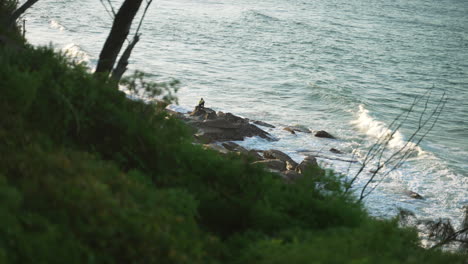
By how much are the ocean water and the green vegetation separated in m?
3.17

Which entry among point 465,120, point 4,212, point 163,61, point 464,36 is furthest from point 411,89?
point 4,212

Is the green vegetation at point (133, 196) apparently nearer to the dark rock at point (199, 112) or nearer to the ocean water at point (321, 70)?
the ocean water at point (321, 70)

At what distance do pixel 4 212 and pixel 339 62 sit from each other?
95.0ft

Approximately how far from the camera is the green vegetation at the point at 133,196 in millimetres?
3658

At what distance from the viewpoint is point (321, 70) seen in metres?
29.0

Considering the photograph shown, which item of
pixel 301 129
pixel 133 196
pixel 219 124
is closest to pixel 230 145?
pixel 219 124

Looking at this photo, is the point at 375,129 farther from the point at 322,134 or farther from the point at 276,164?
the point at 276,164

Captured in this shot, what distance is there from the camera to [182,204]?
4777 mm

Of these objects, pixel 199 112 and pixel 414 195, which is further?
pixel 199 112

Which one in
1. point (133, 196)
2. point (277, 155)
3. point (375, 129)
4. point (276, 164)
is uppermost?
point (133, 196)

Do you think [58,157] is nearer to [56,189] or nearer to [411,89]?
[56,189]

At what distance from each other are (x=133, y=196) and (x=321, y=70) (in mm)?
25506

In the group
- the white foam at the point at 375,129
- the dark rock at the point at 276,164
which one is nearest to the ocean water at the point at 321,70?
the white foam at the point at 375,129

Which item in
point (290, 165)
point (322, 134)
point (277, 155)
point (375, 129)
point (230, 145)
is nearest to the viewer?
point (290, 165)
